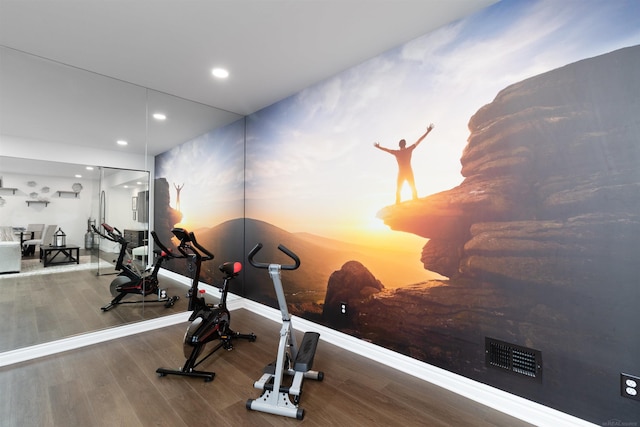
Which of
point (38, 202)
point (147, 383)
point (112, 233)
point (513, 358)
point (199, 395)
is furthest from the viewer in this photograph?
Result: point (112, 233)

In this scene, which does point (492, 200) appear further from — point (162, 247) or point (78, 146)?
point (78, 146)

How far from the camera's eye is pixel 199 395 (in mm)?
2121

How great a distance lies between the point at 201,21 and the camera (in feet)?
7.20

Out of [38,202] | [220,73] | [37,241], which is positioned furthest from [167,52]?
[37,241]

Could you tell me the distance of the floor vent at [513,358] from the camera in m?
1.87

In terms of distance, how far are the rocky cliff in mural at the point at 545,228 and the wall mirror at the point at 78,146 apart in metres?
3.34

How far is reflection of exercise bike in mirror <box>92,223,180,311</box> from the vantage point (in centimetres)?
322

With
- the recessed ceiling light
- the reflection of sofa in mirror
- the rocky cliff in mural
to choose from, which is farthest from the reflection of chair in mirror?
the rocky cliff in mural

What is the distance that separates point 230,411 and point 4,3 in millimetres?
3343

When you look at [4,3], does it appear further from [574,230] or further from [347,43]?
[574,230]

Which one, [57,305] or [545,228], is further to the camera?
[57,305]

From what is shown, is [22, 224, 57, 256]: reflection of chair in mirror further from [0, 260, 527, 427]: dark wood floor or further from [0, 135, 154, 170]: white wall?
[0, 135, 154, 170]: white wall

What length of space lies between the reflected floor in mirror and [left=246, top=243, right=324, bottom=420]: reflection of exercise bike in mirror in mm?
2069

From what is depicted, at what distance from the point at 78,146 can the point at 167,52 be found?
1525mm
